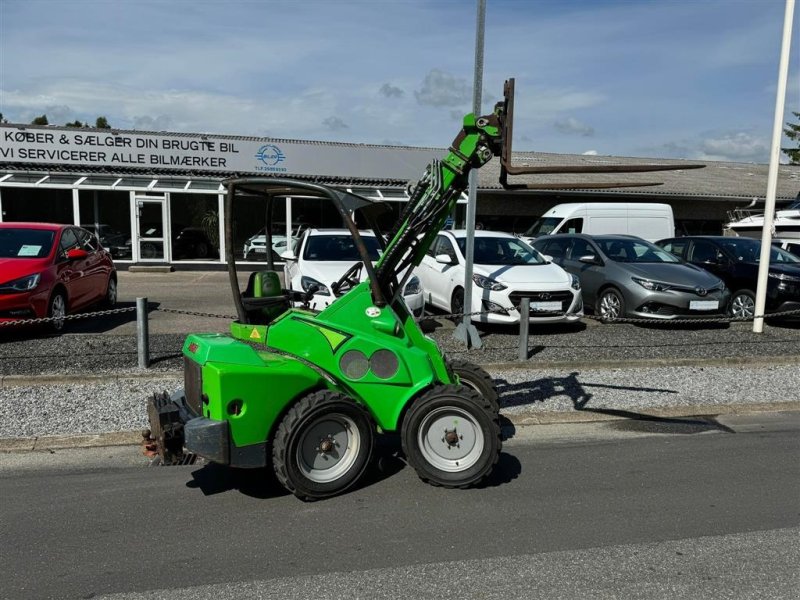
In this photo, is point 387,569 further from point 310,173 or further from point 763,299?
point 310,173

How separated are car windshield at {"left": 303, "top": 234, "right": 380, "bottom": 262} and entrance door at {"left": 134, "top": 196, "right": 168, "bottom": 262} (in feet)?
38.4

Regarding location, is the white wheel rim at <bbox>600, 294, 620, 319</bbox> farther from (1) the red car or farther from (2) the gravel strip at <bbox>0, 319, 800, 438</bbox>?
(1) the red car

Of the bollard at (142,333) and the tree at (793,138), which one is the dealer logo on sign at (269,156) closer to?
the bollard at (142,333)

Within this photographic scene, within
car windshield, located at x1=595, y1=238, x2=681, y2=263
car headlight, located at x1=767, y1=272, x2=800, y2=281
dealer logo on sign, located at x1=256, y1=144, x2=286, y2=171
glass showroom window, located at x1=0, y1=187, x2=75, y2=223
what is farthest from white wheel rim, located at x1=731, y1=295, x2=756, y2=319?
glass showroom window, located at x1=0, y1=187, x2=75, y2=223

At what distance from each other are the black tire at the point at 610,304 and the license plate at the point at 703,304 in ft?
3.49

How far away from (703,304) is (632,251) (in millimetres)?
1875

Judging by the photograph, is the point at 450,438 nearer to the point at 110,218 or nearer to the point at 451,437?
the point at 451,437

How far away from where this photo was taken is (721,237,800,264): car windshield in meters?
13.3

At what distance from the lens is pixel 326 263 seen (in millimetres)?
11367

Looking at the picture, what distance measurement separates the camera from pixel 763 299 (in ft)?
37.0

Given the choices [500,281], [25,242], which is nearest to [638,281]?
[500,281]

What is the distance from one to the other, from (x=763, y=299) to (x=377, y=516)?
29.5ft

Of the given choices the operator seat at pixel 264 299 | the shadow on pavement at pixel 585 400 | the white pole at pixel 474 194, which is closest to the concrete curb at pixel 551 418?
the shadow on pavement at pixel 585 400

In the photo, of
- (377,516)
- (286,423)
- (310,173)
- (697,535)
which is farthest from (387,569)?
(310,173)
